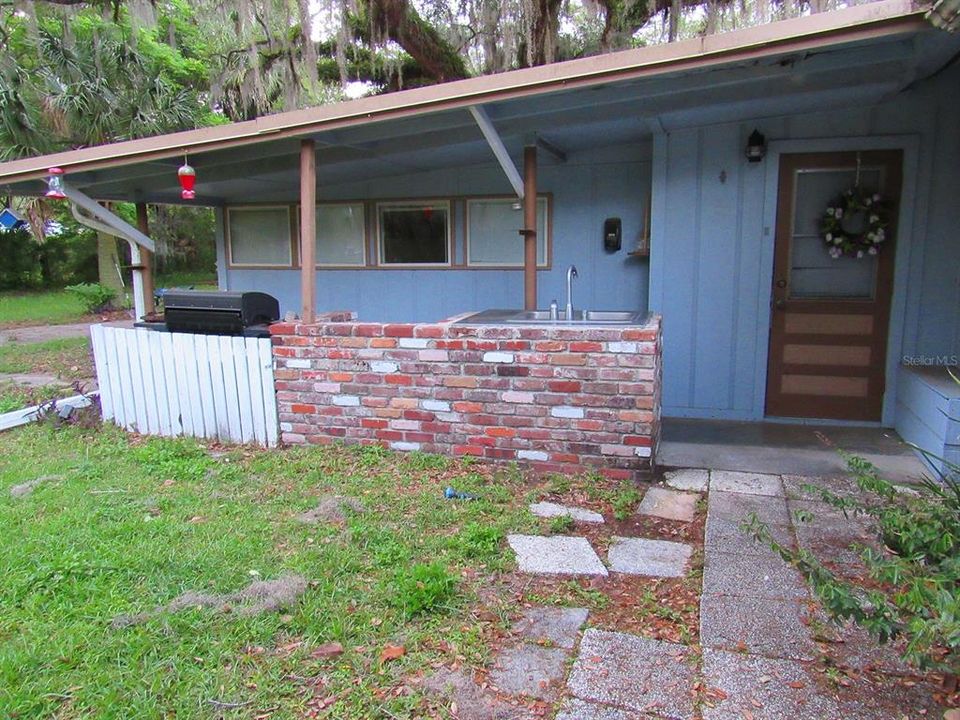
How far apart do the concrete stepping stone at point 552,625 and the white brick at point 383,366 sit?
6.90 feet

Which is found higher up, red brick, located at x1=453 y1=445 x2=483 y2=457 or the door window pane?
the door window pane

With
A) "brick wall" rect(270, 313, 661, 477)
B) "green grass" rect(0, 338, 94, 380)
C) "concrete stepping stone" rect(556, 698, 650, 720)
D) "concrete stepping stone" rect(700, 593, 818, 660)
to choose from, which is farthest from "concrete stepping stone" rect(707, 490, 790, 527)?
"green grass" rect(0, 338, 94, 380)

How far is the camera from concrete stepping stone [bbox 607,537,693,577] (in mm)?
2910

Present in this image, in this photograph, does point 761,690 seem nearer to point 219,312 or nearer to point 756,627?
point 756,627

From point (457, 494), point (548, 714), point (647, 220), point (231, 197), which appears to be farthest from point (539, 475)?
point (231, 197)

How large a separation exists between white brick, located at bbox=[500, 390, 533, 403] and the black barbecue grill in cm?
180

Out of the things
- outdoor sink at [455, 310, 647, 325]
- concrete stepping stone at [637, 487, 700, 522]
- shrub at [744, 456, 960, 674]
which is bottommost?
concrete stepping stone at [637, 487, 700, 522]

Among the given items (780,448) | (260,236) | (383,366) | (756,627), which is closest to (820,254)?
(780,448)

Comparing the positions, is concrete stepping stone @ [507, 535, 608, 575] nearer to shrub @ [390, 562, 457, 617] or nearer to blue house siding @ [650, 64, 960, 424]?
shrub @ [390, 562, 457, 617]

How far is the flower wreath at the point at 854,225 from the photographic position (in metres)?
4.87

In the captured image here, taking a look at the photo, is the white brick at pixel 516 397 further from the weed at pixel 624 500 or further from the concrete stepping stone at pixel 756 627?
the concrete stepping stone at pixel 756 627

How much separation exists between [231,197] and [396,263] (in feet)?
6.32

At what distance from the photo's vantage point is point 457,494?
12.1ft

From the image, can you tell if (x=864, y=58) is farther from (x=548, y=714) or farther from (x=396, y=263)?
(x=396, y=263)
